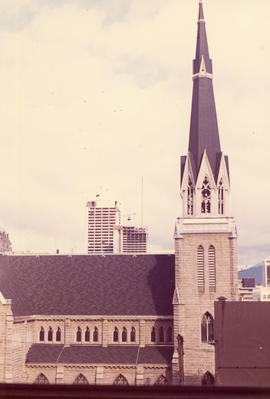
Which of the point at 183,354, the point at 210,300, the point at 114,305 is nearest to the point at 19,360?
the point at 114,305

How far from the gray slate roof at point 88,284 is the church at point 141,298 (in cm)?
9

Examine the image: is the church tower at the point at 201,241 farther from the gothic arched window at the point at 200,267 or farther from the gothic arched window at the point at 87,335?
the gothic arched window at the point at 87,335

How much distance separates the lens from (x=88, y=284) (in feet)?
147

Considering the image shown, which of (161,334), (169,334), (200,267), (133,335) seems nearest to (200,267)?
(200,267)

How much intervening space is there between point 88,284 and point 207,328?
474 inches

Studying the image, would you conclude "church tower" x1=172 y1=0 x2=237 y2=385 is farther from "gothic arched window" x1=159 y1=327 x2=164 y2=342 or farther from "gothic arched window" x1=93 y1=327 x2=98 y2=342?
"gothic arched window" x1=93 y1=327 x2=98 y2=342

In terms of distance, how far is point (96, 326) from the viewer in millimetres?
Result: 41906

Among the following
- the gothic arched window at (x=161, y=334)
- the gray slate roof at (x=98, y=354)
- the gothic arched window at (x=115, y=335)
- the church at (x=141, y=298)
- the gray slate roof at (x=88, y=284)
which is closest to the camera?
the church at (x=141, y=298)

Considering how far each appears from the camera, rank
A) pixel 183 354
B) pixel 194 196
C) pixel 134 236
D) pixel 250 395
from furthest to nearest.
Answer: pixel 134 236, pixel 194 196, pixel 183 354, pixel 250 395

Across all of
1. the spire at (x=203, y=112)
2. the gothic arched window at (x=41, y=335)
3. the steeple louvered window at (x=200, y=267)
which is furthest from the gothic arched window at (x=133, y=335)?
the spire at (x=203, y=112)

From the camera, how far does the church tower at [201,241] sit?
3816 cm

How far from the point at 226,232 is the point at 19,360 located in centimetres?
1931

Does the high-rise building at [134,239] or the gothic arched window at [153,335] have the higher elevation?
the high-rise building at [134,239]

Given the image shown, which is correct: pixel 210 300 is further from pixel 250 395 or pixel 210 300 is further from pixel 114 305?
pixel 250 395
